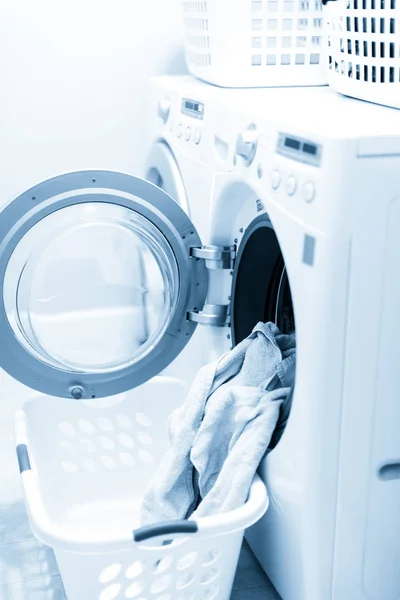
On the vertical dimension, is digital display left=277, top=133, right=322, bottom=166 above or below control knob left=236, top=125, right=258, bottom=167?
above

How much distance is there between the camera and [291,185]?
113 cm

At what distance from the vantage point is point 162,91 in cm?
202

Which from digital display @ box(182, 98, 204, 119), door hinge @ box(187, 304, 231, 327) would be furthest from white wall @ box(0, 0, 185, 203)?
door hinge @ box(187, 304, 231, 327)

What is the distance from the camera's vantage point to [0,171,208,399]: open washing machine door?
1.49 m

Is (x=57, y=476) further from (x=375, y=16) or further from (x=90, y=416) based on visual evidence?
(x=375, y=16)

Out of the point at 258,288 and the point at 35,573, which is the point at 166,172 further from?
the point at 35,573

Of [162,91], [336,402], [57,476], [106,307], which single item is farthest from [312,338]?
[162,91]

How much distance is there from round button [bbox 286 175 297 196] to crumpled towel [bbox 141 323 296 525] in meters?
0.35

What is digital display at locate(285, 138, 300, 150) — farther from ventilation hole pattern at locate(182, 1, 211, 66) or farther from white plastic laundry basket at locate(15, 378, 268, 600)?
ventilation hole pattern at locate(182, 1, 211, 66)

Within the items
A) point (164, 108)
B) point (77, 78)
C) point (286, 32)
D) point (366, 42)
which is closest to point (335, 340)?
point (366, 42)

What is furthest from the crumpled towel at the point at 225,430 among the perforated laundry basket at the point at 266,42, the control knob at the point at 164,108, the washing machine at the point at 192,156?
the control knob at the point at 164,108

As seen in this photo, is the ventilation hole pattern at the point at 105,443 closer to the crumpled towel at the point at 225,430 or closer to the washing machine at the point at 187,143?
the crumpled towel at the point at 225,430

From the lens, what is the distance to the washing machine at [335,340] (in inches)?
41.1

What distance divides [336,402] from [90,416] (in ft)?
2.41
